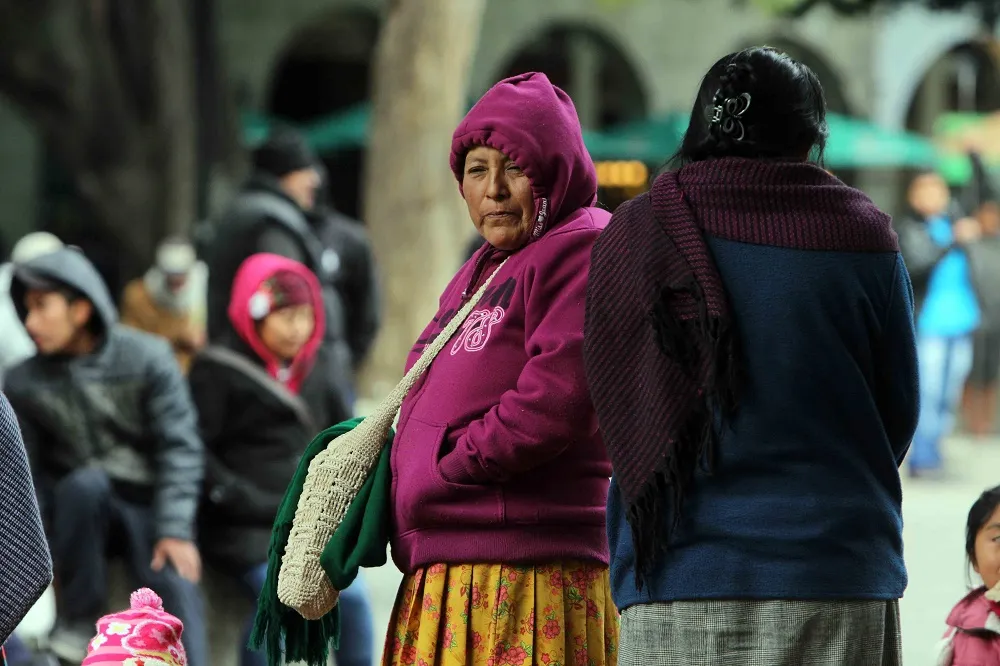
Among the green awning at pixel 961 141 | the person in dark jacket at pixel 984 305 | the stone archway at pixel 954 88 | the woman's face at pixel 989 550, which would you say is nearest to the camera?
the woman's face at pixel 989 550

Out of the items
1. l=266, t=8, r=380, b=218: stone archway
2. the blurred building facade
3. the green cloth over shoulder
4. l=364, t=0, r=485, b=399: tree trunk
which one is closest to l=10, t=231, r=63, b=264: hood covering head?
the green cloth over shoulder

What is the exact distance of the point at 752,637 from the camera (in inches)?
126

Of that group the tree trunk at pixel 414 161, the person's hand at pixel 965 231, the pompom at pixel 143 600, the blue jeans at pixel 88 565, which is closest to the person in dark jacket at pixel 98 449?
the blue jeans at pixel 88 565

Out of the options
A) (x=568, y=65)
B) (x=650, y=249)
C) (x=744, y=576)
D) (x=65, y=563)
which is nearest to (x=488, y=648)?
(x=744, y=576)

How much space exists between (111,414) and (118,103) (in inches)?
446

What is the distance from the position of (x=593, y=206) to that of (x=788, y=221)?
2.54ft

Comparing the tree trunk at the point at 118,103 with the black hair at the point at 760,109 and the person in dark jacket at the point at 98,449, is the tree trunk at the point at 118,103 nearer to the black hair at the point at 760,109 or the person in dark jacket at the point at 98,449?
the person in dark jacket at the point at 98,449

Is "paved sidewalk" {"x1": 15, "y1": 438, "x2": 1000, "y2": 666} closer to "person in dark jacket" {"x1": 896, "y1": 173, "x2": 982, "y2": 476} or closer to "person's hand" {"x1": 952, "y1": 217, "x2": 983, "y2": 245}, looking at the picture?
"person in dark jacket" {"x1": 896, "y1": 173, "x2": 982, "y2": 476}

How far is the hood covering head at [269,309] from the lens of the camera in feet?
19.9

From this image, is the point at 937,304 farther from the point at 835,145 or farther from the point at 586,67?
the point at 586,67

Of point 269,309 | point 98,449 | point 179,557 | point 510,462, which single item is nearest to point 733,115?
point 510,462

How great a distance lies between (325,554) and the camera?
3797mm

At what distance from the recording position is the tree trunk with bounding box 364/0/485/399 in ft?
46.4

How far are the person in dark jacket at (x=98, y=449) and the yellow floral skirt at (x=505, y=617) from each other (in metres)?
2.35
